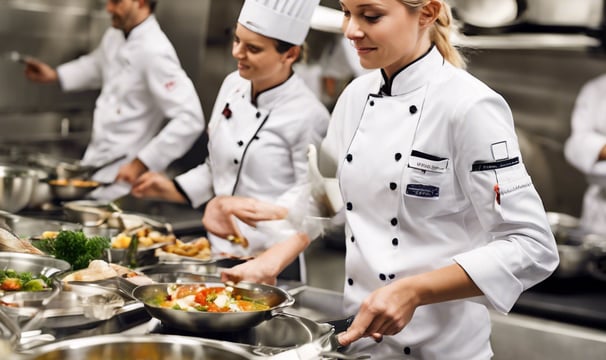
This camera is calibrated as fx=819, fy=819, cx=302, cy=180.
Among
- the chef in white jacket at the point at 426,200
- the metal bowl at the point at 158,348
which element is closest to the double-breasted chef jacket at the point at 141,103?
the chef in white jacket at the point at 426,200

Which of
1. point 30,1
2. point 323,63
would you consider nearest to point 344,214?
point 323,63

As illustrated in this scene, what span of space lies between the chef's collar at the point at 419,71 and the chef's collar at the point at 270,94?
0.78 metres

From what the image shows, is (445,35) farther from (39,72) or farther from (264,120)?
(39,72)

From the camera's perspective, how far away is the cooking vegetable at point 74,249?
2311 millimetres

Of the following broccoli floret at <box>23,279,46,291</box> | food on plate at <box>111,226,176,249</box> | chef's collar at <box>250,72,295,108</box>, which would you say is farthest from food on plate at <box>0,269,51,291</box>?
chef's collar at <box>250,72,295,108</box>

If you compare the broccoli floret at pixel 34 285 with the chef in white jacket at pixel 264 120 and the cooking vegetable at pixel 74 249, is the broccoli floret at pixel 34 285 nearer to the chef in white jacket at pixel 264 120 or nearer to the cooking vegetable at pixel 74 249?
the cooking vegetable at pixel 74 249

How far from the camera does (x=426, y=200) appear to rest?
6.81ft

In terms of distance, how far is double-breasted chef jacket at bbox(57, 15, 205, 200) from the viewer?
321 centimetres

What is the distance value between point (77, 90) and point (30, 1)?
2.24ft

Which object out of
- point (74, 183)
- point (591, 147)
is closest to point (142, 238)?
point (74, 183)

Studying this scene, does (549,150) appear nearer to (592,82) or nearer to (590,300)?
(592,82)

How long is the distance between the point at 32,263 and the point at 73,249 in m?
0.20

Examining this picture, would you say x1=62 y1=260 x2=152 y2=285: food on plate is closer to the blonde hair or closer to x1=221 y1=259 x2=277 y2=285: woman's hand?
x1=221 y1=259 x2=277 y2=285: woman's hand

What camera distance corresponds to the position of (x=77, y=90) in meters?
3.75
